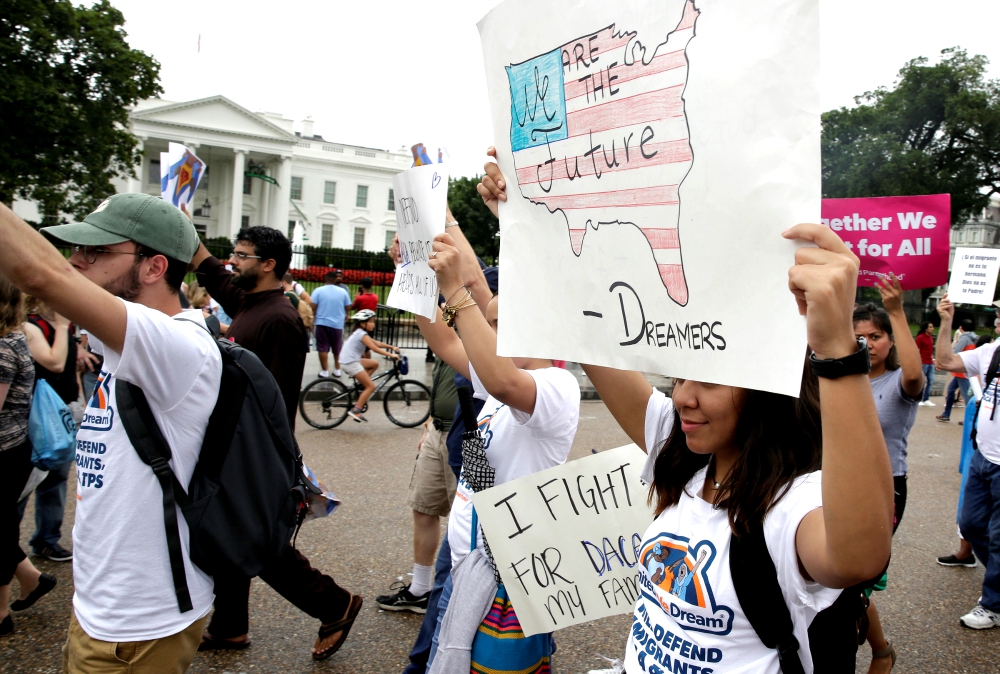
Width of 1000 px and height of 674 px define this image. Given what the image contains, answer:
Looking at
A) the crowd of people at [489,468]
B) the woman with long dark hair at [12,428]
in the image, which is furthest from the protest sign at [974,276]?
the woman with long dark hair at [12,428]

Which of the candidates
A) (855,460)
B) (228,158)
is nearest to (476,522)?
(855,460)

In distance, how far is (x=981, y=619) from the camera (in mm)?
4477

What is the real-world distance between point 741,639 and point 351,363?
8.62m

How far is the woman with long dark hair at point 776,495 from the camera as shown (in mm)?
1202

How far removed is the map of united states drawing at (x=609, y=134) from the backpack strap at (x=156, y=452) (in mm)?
1254

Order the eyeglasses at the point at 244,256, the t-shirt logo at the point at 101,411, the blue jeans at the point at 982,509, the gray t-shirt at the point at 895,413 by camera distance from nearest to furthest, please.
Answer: the t-shirt logo at the point at 101,411 → the gray t-shirt at the point at 895,413 → the eyeglasses at the point at 244,256 → the blue jeans at the point at 982,509

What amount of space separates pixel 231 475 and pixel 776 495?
1.58 m

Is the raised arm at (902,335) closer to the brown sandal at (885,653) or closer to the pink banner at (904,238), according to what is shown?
the pink banner at (904,238)

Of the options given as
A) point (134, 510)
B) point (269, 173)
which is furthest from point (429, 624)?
point (269, 173)

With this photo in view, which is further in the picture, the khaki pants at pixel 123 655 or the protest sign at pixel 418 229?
the protest sign at pixel 418 229

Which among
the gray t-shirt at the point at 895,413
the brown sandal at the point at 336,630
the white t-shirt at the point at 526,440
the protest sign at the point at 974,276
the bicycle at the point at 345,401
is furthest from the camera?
the bicycle at the point at 345,401

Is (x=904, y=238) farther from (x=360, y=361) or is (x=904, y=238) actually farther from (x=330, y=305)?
(x=330, y=305)

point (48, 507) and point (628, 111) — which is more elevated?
point (628, 111)

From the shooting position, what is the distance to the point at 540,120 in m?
1.79
